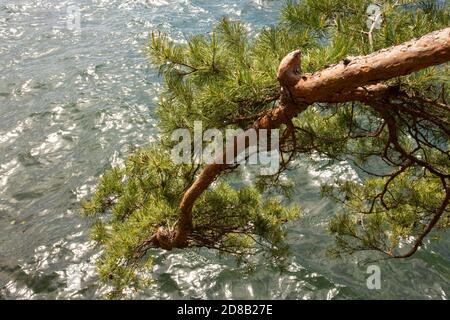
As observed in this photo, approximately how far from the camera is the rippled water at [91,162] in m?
6.01

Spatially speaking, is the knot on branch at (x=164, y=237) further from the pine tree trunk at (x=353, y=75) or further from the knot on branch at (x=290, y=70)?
the knot on branch at (x=290, y=70)

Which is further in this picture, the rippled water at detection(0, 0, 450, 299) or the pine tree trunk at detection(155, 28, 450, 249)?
the rippled water at detection(0, 0, 450, 299)

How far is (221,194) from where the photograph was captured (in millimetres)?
3605

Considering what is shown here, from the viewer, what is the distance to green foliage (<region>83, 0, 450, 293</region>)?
2.31 meters

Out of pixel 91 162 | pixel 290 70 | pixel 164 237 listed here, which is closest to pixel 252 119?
pixel 290 70

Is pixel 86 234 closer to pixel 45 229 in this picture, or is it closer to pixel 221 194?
pixel 45 229

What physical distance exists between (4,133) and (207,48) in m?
8.14

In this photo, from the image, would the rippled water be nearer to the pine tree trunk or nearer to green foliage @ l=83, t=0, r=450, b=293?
green foliage @ l=83, t=0, r=450, b=293

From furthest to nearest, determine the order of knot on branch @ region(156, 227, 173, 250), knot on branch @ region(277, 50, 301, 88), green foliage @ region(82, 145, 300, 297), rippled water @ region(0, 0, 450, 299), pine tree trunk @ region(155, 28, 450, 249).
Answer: rippled water @ region(0, 0, 450, 299), knot on branch @ region(156, 227, 173, 250), green foliage @ region(82, 145, 300, 297), knot on branch @ region(277, 50, 301, 88), pine tree trunk @ region(155, 28, 450, 249)

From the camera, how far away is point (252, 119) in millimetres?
2557

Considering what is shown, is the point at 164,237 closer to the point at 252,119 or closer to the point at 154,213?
the point at 154,213

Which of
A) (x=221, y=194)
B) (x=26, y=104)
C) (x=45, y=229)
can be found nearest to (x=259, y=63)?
(x=221, y=194)

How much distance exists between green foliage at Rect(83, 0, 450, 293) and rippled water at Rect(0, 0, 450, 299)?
1.04 metres

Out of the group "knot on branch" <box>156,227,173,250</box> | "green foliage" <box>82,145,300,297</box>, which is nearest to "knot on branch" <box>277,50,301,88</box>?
"green foliage" <box>82,145,300,297</box>
